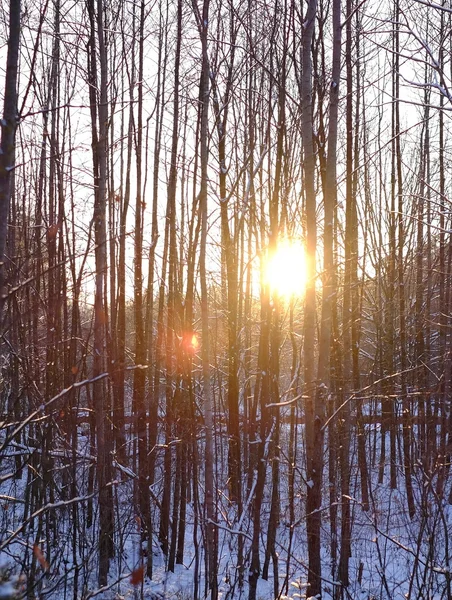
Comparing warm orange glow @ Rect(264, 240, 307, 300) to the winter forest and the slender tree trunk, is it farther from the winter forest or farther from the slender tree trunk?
the slender tree trunk

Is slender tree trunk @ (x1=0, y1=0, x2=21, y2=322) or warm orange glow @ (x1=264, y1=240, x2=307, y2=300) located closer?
slender tree trunk @ (x1=0, y1=0, x2=21, y2=322)

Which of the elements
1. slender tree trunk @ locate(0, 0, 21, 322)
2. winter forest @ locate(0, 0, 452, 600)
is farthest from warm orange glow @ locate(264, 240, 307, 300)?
slender tree trunk @ locate(0, 0, 21, 322)

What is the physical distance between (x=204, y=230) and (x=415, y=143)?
998 cm

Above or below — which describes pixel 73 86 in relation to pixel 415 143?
below

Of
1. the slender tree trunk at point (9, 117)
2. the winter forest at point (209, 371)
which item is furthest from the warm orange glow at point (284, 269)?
the slender tree trunk at point (9, 117)

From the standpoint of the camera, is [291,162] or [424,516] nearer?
[424,516]

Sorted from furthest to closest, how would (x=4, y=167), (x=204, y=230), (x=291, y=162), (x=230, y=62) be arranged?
(x=291, y=162)
(x=230, y=62)
(x=204, y=230)
(x=4, y=167)

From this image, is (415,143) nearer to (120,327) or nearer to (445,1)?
(445,1)

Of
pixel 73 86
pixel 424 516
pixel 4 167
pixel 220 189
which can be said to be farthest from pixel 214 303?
pixel 4 167

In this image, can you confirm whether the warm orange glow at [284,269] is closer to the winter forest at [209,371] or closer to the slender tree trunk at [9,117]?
the winter forest at [209,371]

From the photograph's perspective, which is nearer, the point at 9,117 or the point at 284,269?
the point at 9,117

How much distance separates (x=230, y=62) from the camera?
7609 mm

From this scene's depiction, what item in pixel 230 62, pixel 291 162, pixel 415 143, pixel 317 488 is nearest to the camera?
pixel 317 488

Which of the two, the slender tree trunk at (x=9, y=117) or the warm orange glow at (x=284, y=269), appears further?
the warm orange glow at (x=284, y=269)
